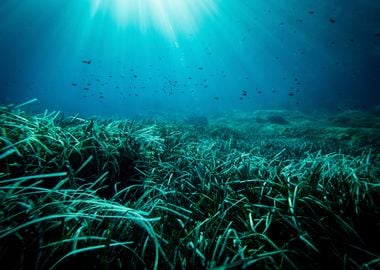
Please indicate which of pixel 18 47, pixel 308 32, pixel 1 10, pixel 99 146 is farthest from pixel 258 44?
pixel 18 47

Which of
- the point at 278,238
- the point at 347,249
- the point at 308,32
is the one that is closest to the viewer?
the point at 347,249

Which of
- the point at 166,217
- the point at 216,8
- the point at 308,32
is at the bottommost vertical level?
the point at 166,217

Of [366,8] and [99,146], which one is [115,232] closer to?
[99,146]

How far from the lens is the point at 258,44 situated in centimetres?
5872

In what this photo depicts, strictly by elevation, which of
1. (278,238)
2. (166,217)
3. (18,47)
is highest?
(18,47)

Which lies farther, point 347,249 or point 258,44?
point 258,44

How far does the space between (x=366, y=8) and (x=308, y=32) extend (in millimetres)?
12146

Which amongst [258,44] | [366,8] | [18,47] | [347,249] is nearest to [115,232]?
[347,249]

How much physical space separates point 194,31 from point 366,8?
4093 centimetres

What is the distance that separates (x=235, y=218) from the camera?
5.12 ft

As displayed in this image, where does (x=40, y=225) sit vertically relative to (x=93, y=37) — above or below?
below

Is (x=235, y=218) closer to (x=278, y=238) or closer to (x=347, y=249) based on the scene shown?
(x=278, y=238)

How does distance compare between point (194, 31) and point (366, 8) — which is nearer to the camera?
point (366, 8)

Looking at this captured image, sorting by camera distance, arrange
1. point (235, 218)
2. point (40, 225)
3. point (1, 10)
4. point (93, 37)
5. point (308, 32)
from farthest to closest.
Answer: point (93, 37), point (1, 10), point (308, 32), point (235, 218), point (40, 225)
